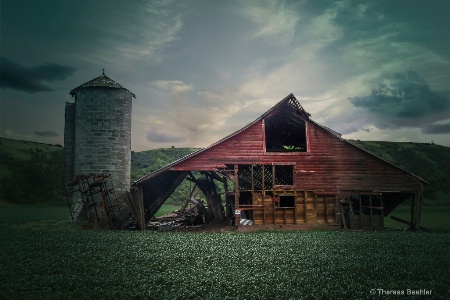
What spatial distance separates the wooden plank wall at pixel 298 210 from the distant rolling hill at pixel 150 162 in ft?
116

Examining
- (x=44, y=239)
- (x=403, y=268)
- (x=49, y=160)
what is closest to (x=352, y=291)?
(x=403, y=268)

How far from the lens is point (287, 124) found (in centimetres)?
2705

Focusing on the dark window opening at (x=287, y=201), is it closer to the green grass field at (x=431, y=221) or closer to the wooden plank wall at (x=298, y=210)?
the wooden plank wall at (x=298, y=210)

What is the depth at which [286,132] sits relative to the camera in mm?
28469

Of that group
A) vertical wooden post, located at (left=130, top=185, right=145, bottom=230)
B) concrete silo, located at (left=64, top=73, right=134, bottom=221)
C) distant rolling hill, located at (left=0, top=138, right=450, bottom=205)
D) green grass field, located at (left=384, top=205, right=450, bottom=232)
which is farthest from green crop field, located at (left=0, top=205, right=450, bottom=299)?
distant rolling hill, located at (left=0, top=138, right=450, bottom=205)

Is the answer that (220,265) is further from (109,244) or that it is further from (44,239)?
(44,239)

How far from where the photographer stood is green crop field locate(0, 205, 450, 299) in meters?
9.16

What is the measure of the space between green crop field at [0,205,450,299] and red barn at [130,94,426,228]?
5385mm

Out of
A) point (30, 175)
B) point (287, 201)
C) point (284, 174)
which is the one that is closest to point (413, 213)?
point (287, 201)

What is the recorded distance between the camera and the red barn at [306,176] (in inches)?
931

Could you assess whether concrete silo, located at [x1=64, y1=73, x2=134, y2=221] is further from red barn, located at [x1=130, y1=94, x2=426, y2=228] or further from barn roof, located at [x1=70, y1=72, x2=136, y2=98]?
red barn, located at [x1=130, y1=94, x2=426, y2=228]

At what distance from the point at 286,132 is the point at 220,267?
18142 mm

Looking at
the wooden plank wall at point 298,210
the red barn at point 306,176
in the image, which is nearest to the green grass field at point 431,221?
the red barn at point 306,176

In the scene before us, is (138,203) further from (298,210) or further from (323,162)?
(323,162)
